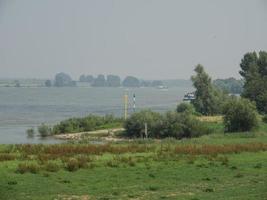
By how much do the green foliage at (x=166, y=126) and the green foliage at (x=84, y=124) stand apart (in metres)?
11.8

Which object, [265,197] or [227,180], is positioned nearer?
[265,197]

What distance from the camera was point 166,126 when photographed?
64500mm

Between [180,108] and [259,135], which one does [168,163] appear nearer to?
[259,135]

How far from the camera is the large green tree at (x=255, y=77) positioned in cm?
8731

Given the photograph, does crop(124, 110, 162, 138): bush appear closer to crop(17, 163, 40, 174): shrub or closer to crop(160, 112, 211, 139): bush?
crop(160, 112, 211, 139): bush

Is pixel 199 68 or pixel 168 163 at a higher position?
pixel 199 68

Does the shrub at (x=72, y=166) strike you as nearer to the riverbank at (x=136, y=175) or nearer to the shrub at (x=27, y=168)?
the riverbank at (x=136, y=175)

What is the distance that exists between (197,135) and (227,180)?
41.0 meters

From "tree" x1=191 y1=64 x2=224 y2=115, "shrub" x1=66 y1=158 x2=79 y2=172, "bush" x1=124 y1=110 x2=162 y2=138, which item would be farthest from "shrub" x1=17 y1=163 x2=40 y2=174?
"tree" x1=191 y1=64 x2=224 y2=115

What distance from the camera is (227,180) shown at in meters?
22.2

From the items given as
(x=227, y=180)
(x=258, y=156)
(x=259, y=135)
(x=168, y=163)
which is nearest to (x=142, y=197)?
(x=227, y=180)

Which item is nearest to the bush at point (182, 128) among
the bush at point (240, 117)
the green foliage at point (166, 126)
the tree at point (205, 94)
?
the green foliage at point (166, 126)

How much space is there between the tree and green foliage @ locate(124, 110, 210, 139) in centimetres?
3564

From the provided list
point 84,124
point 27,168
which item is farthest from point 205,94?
point 27,168
